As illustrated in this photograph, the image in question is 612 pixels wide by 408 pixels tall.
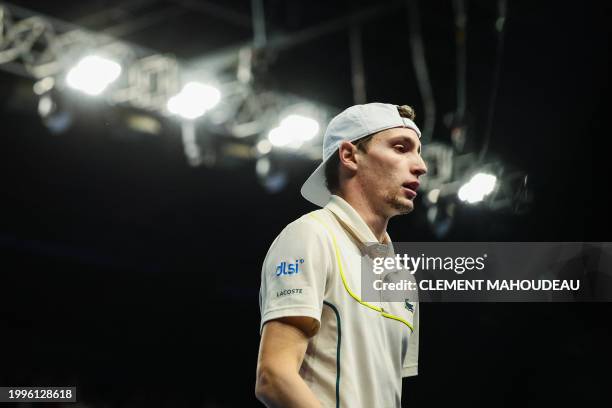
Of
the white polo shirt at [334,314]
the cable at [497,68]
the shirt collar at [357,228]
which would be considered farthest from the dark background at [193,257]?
the white polo shirt at [334,314]

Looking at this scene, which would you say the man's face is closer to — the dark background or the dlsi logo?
the dlsi logo

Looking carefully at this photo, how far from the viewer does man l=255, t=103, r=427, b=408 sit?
5.57ft

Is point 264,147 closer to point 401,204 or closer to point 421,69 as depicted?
point 421,69

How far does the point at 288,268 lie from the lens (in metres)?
1.76

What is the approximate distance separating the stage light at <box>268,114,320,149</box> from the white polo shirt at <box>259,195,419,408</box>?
5177 mm

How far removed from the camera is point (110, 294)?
838 cm

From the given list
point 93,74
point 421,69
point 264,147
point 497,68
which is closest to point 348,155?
point 497,68

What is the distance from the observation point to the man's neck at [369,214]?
2.01 meters

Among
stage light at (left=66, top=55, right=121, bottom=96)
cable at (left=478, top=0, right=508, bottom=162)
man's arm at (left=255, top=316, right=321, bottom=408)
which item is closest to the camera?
man's arm at (left=255, top=316, right=321, bottom=408)

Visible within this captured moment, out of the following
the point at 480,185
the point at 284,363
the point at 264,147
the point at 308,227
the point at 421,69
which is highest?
the point at 421,69

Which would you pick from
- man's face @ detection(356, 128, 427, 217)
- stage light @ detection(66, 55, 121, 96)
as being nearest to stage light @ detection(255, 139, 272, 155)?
stage light @ detection(66, 55, 121, 96)

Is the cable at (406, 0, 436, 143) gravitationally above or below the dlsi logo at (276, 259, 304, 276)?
above

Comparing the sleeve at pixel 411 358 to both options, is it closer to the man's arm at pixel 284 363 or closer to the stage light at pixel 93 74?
the man's arm at pixel 284 363

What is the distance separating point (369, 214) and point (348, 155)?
0.15 m
